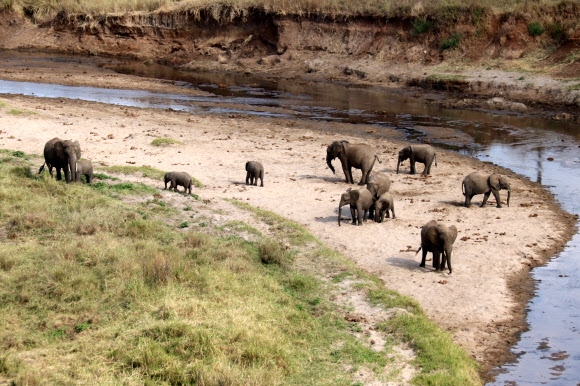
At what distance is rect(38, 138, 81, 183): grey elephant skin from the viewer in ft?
61.8

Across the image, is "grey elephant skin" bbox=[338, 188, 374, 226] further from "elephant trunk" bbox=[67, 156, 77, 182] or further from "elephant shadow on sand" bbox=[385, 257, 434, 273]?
"elephant trunk" bbox=[67, 156, 77, 182]

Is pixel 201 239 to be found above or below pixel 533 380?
above

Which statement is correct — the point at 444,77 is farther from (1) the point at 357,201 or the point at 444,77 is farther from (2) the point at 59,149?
(2) the point at 59,149

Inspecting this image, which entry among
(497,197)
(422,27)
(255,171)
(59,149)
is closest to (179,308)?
(59,149)

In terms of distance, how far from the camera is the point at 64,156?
62.3ft

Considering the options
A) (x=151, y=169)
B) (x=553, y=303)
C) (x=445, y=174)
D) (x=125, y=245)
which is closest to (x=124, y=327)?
(x=125, y=245)

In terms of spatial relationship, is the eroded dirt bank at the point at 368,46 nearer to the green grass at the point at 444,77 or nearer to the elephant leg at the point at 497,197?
the green grass at the point at 444,77

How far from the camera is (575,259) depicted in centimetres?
1689

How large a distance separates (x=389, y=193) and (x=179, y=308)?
8.97 metres

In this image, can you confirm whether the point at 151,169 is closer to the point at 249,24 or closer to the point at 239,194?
the point at 239,194

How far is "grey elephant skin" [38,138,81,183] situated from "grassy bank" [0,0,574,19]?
3576 cm

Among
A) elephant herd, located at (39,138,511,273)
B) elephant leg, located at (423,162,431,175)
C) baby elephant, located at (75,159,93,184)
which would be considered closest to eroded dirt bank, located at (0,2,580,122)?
elephant leg, located at (423,162,431,175)

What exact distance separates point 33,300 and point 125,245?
2.77m

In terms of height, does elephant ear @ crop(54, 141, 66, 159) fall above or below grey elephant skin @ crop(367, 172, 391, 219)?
above
